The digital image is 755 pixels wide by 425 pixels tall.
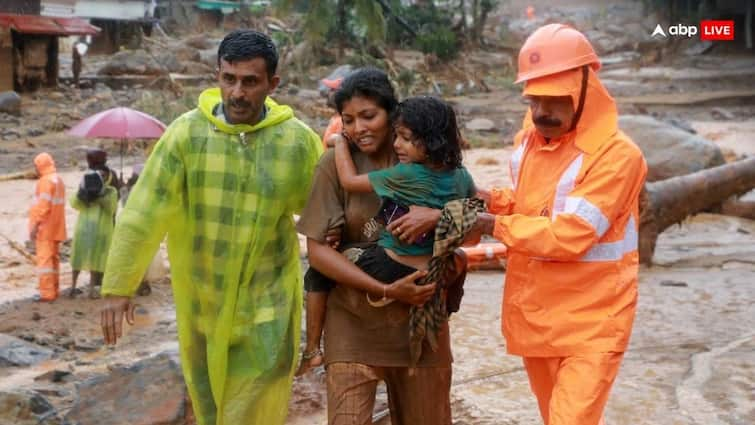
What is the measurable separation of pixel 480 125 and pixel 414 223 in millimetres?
19108

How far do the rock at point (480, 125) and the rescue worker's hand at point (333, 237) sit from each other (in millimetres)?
18610

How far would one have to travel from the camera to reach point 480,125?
22.3 meters

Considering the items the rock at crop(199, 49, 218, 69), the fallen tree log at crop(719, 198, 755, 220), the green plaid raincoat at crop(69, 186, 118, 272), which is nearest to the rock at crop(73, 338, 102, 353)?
the green plaid raincoat at crop(69, 186, 118, 272)

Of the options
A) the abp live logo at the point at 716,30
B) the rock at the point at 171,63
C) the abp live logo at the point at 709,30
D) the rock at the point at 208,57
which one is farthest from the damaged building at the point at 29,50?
the abp live logo at the point at 716,30

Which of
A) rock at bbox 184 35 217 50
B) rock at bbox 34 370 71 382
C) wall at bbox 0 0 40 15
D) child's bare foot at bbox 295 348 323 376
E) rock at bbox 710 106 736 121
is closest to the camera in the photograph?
child's bare foot at bbox 295 348 323 376

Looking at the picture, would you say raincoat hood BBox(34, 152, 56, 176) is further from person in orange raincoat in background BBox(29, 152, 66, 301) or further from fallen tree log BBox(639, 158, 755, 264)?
fallen tree log BBox(639, 158, 755, 264)

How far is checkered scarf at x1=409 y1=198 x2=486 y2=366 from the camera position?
3.42m

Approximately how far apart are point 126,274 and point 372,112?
1029 mm

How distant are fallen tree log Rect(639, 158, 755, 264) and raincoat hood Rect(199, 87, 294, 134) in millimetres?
6010

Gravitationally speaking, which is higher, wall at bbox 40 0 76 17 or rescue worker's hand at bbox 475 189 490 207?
wall at bbox 40 0 76 17

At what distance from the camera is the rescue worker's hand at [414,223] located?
133 inches

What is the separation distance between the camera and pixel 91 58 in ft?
119

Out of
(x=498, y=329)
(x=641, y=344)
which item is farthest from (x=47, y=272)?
(x=641, y=344)

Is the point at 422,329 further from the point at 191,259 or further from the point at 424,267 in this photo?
the point at 191,259
